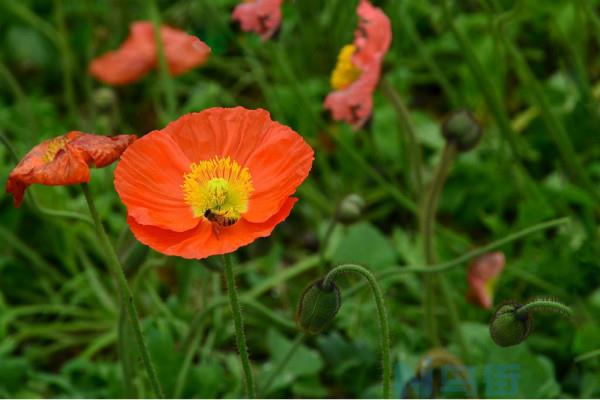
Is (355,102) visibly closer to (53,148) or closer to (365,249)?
(365,249)

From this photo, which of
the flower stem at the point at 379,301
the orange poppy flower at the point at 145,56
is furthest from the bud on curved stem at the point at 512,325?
the orange poppy flower at the point at 145,56

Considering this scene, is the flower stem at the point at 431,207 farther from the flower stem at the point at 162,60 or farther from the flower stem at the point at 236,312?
the flower stem at the point at 162,60

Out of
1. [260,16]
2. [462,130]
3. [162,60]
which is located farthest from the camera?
[162,60]

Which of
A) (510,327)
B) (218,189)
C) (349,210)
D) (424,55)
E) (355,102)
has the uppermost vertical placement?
(424,55)

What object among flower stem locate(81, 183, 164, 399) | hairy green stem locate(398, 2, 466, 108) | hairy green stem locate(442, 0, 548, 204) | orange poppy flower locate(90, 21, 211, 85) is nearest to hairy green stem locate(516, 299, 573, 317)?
flower stem locate(81, 183, 164, 399)

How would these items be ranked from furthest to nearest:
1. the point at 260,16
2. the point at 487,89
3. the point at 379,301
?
the point at 487,89
the point at 260,16
the point at 379,301

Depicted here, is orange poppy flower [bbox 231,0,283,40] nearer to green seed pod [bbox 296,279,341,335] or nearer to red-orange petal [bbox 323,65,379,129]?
red-orange petal [bbox 323,65,379,129]

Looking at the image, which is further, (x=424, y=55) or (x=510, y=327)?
(x=424, y=55)

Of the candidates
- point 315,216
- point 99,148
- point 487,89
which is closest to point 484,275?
point 487,89
